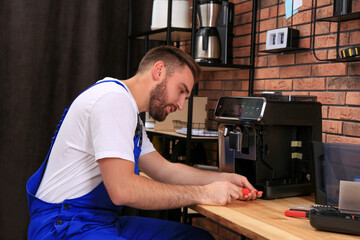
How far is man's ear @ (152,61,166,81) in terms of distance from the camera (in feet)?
6.18

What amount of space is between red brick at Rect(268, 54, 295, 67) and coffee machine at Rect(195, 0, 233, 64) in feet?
0.95

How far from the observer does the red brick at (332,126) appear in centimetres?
215

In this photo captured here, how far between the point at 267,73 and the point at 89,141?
1359mm

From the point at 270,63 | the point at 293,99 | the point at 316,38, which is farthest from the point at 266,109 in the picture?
the point at 270,63

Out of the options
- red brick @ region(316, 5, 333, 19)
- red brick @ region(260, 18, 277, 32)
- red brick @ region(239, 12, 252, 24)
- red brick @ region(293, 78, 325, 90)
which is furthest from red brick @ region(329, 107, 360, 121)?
red brick @ region(239, 12, 252, 24)

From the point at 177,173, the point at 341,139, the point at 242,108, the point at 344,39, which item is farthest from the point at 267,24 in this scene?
the point at 177,173

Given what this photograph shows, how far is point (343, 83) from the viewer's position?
2.11 meters

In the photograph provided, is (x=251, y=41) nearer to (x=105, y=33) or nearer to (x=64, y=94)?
(x=105, y=33)

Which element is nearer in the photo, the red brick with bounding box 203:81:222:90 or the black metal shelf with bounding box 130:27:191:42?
the black metal shelf with bounding box 130:27:191:42

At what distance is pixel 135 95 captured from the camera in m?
1.90

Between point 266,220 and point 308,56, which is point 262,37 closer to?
point 308,56

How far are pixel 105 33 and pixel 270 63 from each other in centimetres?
120

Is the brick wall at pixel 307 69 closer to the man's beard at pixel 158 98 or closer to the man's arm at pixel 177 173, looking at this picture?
the man's arm at pixel 177 173

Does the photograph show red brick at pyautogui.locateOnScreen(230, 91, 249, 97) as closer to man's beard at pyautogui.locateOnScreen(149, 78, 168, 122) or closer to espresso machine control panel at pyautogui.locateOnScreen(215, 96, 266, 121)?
espresso machine control panel at pyautogui.locateOnScreen(215, 96, 266, 121)
